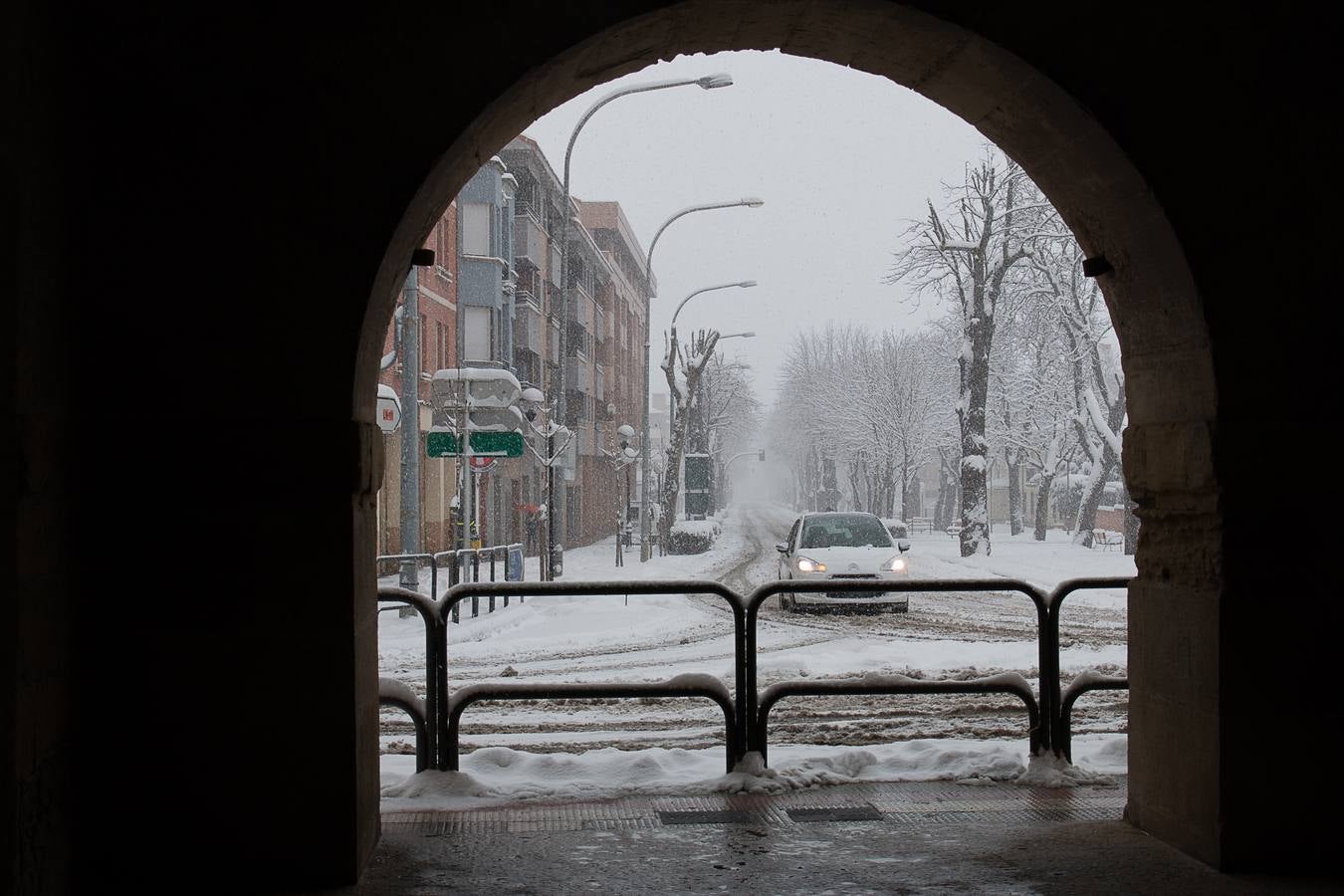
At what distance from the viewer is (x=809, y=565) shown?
19781 mm

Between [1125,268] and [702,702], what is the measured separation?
6569 millimetres

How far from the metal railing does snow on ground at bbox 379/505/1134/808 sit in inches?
8.9

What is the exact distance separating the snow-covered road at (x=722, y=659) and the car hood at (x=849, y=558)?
37.6 inches

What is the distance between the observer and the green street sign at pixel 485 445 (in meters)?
19.8

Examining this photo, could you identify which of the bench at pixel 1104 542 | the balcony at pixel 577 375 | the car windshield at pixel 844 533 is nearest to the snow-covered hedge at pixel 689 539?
the balcony at pixel 577 375

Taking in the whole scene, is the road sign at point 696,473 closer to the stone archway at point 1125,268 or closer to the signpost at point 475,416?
the signpost at point 475,416

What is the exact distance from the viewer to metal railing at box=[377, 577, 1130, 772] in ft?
21.0

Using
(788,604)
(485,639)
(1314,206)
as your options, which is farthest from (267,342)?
(788,604)

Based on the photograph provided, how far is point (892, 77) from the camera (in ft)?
19.0

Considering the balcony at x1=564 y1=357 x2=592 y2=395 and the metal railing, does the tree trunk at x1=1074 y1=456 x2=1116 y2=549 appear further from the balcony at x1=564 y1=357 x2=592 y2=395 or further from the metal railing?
the metal railing

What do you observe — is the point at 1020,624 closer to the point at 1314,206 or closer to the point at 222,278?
the point at 1314,206

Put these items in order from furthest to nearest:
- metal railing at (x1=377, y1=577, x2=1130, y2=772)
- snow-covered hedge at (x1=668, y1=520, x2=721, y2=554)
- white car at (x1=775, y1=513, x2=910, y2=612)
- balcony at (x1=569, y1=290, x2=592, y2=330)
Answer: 1. balcony at (x1=569, y1=290, x2=592, y2=330)
2. snow-covered hedge at (x1=668, y1=520, x2=721, y2=554)
3. white car at (x1=775, y1=513, x2=910, y2=612)
4. metal railing at (x1=377, y1=577, x2=1130, y2=772)

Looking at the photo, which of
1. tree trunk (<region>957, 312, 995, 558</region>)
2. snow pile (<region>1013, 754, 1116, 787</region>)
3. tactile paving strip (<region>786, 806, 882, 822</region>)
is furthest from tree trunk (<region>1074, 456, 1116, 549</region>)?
tactile paving strip (<region>786, 806, 882, 822</region>)

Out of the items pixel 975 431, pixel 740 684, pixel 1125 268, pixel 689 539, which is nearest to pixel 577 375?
pixel 689 539
